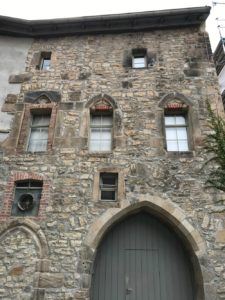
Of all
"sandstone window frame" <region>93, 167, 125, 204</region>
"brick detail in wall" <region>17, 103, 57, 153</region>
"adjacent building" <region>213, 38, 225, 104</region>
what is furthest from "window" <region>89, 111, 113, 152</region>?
"adjacent building" <region>213, 38, 225, 104</region>

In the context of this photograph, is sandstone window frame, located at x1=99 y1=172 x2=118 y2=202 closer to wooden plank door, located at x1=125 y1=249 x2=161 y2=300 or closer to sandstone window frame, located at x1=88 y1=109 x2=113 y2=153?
sandstone window frame, located at x1=88 y1=109 x2=113 y2=153

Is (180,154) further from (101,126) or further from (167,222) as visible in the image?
(101,126)

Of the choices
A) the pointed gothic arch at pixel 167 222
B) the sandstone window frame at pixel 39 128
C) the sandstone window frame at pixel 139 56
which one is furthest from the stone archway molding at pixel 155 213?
the sandstone window frame at pixel 139 56

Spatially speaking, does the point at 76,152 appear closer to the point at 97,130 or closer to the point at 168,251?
the point at 97,130

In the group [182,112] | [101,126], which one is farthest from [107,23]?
[182,112]

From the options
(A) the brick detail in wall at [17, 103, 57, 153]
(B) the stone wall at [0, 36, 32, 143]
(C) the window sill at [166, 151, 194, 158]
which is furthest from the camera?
(B) the stone wall at [0, 36, 32, 143]

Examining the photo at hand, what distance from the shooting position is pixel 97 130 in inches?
271

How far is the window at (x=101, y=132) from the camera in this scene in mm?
6629

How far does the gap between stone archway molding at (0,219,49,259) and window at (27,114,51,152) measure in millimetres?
1823

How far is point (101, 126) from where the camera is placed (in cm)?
691

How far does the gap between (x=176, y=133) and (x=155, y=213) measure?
2064 mm

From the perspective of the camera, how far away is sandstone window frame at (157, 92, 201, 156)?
637cm

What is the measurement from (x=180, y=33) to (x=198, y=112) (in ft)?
9.19

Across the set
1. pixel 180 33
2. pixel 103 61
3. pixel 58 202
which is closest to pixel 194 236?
pixel 58 202
